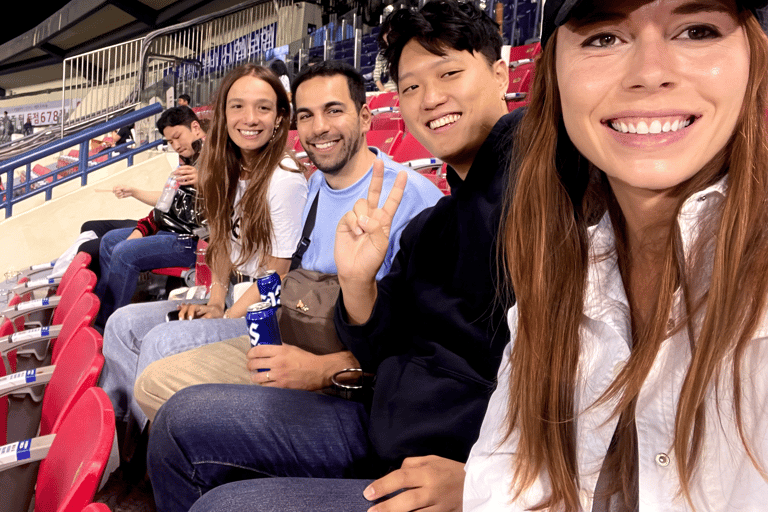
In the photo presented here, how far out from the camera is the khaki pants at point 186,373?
1746 millimetres

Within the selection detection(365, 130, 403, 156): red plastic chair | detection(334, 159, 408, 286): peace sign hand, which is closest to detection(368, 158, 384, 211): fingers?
detection(334, 159, 408, 286): peace sign hand

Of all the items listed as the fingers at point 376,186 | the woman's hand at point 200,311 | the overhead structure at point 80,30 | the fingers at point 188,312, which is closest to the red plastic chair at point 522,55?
the woman's hand at point 200,311

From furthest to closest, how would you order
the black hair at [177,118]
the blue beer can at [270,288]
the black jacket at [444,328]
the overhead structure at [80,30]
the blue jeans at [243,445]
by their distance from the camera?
the overhead structure at [80,30], the black hair at [177,118], the blue beer can at [270,288], the blue jeans at [243,445], the black jacket at [444,328]

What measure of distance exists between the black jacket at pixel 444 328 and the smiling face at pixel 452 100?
10 centimetres

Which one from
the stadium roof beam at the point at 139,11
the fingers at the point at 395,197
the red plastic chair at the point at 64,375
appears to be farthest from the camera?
the stadium roof beam at the point at 139,11

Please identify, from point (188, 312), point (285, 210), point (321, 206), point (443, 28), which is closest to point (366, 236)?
point (443, 28)

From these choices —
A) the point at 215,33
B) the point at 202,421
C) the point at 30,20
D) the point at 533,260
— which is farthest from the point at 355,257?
the point at 30,20

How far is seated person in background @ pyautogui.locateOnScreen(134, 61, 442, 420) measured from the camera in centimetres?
152

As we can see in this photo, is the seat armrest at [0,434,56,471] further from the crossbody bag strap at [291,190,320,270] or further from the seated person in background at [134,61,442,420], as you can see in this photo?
the crossbody bag strap at [291,190,320,270]

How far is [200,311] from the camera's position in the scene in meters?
2.35

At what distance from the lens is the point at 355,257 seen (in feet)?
4.46

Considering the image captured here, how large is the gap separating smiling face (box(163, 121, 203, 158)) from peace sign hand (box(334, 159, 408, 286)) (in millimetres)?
2907

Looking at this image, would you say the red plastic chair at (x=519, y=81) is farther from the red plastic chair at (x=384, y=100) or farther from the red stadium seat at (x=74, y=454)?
the red stadium seat at (x=74, y=454)

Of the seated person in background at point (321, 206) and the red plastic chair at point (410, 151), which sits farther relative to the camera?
the red plastic chair at point (410, 151)
